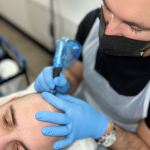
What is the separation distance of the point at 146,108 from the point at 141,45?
1.24 ft

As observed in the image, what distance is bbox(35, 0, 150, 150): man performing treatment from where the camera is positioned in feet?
2.00

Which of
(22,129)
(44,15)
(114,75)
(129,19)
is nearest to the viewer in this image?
(129,19)

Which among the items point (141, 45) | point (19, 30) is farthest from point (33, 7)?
point (141, 45)

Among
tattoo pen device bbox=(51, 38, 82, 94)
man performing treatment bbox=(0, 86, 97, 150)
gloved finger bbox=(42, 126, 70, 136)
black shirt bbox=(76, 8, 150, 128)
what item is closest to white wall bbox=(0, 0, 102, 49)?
black shirt bbox=(76, 8, 150, 128)

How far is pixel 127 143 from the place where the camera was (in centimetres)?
84

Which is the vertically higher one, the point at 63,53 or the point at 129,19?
the point at 129,19

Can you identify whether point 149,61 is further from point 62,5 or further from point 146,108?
point 62,5

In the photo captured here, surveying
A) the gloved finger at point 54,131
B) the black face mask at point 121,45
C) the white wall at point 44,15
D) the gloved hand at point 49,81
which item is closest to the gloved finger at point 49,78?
the gloved hand at point 49,81

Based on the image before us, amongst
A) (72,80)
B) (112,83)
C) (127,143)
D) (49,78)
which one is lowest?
(127,143)

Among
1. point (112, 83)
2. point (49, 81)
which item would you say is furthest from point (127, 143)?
point (49, 81)

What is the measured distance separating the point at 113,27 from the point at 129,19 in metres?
0.10

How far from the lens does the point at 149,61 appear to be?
2.46 ft

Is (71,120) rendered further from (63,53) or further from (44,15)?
(44,15)

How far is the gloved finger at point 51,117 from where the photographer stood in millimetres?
622
